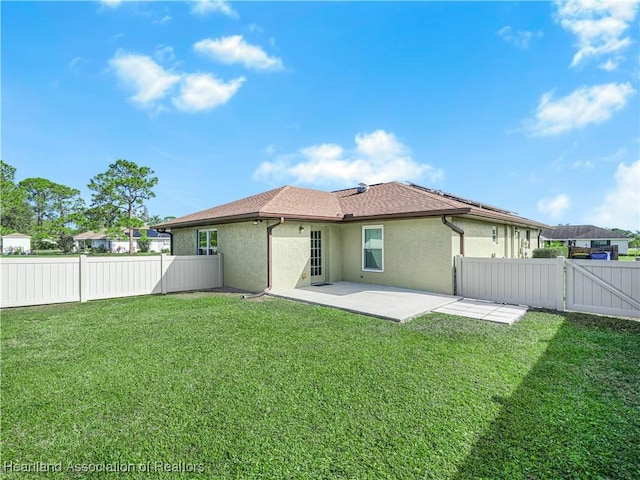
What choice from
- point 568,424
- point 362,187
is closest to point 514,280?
point 568,424

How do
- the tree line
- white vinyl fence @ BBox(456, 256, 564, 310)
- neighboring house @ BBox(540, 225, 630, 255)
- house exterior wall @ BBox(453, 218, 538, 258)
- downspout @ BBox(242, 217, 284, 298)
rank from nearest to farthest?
white vinyl fence @ BBox(456, 256, 564, 310)
downspout @ BBox(242, 217, 284, 298)
house exterior wall @ BBox(453, 218, 538, 258)
the tree line
neighboring house @ BBox(540, 225, 630, 255)

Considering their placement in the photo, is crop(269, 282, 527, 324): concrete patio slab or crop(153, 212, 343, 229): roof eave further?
crop(153, 212, 343, 229): roof eave

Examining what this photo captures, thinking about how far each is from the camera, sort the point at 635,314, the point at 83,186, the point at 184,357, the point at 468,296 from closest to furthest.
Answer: the point at 184,357 → the point at 635,314 → the point at 468,296 → the point at 83,186

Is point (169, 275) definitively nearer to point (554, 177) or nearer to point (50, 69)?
point (50, 69)

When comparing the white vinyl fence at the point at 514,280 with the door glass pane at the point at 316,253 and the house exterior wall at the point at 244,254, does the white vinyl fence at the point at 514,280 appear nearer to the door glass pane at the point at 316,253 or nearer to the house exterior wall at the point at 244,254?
→ the door glass pane at the point at 316,253

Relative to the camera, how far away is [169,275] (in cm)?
1066

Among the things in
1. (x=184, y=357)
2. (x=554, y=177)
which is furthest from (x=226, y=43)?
(x=554, y=177)

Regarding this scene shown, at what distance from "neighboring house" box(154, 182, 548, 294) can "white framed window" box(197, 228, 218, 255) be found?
0.05 metres

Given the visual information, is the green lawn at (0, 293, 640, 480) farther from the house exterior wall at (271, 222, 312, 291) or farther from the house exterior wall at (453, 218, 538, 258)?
the house exterior wall at (453, 218, 538, 258)

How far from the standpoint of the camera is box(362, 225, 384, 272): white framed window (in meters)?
11.2

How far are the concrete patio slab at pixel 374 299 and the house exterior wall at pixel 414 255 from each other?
0.40m

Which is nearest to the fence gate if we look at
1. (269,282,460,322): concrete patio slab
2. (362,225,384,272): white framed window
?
(269,282,460,322): concrete patio slab

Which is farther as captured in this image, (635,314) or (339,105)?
(339,105)

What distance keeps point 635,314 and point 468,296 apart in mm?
3514
